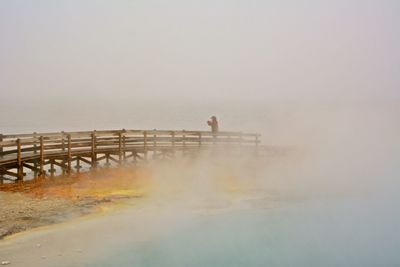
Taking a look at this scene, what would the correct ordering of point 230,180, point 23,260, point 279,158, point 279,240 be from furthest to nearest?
1. point 279,158
2. point 230,180
3. point 279,240
4. point 23,260

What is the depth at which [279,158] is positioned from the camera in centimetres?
3231

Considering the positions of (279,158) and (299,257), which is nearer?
(299,257)

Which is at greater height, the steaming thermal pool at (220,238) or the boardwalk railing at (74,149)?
the boardwalk railing at (74,149)

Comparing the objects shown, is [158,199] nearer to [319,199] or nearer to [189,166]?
[319,199]

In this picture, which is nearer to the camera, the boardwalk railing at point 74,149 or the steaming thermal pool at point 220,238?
the steaming thermal pool at point 220,238

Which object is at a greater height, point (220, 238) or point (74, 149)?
point (74, 149)

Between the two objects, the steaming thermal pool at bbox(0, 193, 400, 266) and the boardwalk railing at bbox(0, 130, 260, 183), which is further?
the boardwalk railing at bbox(0, 130, 260, 183)

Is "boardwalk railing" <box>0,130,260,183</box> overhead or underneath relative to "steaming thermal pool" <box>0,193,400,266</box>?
overhead

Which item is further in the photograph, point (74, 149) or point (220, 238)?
point (74, 149)

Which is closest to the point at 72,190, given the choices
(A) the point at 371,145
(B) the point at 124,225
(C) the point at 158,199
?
(C) the point at 158,199

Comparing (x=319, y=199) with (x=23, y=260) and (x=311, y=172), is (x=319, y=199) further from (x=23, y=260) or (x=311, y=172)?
(x=23, y=260)

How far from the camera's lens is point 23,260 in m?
13.2

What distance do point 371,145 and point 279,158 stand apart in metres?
13.7

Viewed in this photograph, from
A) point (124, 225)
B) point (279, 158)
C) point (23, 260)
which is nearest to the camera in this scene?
point (23, 260)
